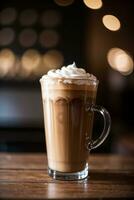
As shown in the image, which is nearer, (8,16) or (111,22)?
(111,22)

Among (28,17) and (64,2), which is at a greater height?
(64,2)

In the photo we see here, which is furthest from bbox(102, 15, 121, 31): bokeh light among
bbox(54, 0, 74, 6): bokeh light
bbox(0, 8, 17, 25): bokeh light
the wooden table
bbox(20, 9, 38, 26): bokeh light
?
the wooden table

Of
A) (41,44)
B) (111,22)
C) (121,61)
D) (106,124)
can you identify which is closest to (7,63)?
(41,44)

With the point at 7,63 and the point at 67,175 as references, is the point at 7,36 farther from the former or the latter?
the point at 67,175

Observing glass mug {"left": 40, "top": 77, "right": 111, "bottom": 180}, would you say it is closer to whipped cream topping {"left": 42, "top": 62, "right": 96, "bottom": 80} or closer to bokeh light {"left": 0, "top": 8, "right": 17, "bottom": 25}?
whipped cream topping {"left": 42, "top": 62, "right": 96, "bottom": 80}

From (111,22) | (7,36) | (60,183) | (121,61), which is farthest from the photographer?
(121,61)

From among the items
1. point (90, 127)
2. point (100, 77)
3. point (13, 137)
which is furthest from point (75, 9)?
point (90, 127)

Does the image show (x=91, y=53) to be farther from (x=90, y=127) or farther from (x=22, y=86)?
(x=90, y=127)
